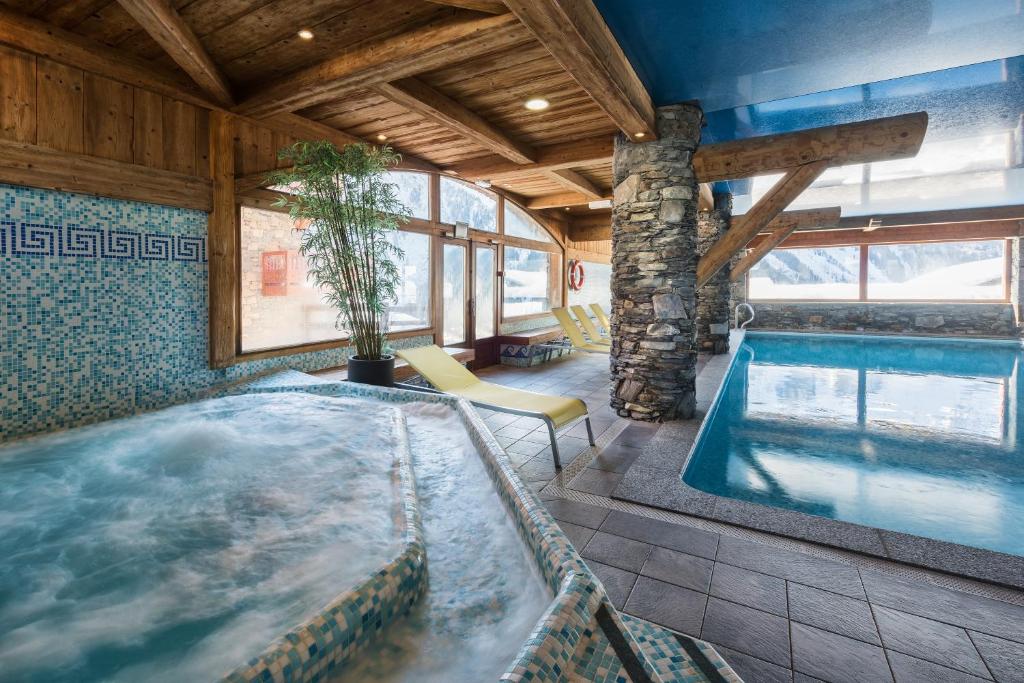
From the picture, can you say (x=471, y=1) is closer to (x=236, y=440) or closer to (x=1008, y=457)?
(x=236, y=440)

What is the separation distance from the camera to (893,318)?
1198cm

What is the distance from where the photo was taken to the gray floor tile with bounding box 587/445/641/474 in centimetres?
317

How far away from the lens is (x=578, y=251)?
1069cm

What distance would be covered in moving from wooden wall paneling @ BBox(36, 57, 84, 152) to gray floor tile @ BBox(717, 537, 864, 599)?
437 cm

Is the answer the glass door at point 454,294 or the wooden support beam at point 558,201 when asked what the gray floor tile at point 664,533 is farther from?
the wooden support beam at point 558,201

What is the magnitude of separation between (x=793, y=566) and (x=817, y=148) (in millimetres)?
3570

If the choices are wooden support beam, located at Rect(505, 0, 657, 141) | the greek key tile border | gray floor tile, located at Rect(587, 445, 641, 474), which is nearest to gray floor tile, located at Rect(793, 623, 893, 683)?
gray floor tile, located at Rect(587, 445, 641, 474)

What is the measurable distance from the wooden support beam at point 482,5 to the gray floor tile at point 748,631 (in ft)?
9.24

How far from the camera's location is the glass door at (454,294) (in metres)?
6.81

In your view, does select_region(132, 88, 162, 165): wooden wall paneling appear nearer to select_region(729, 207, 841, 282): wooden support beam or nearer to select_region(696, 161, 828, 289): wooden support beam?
select_region(696, 161, 828, 289): wooden support beam

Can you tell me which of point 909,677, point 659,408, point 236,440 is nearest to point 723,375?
point 659,408

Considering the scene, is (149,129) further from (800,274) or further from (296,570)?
(800,274)

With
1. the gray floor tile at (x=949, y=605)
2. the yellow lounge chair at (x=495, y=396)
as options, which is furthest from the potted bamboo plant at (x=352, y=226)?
the gray floor tile at (x=949, y=605)

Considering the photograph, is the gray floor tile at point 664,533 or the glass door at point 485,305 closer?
the gray floor tile at point 664,533
